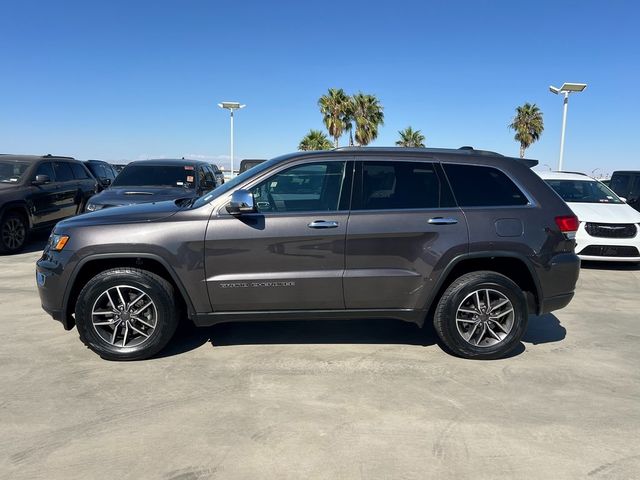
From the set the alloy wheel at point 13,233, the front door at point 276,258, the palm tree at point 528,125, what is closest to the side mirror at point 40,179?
the alloy wheel at point 13,233

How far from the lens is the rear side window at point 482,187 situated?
4273mm

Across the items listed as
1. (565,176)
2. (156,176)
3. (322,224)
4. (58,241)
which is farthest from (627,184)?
(58,241)

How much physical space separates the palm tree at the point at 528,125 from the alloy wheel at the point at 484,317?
39.2 meters

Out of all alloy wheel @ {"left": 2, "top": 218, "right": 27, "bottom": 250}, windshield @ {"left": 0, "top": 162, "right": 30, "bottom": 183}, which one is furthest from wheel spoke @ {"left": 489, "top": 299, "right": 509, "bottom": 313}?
windshield @ {"left": 0, "top": 162, "right": 30, "bottom": 183}

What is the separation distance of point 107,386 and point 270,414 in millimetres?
1351

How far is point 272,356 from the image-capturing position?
14.1ft

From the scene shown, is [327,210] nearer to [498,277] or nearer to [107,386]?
[498,277]

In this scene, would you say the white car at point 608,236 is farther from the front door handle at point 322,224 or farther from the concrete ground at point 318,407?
the front door handle at point 322,224

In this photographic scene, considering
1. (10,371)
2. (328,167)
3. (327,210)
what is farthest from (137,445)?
(328,167)

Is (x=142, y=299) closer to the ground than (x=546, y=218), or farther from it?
closer to the ground

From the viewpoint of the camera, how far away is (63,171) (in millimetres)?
10547

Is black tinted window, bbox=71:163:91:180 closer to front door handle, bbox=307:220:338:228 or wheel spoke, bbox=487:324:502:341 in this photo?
front door handle, bbox=307:220:338:228

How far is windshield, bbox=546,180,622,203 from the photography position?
30.8ft

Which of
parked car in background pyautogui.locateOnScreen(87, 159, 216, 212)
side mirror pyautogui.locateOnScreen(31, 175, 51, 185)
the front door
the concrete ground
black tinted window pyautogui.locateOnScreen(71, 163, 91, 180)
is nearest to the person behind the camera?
the concrete ground
